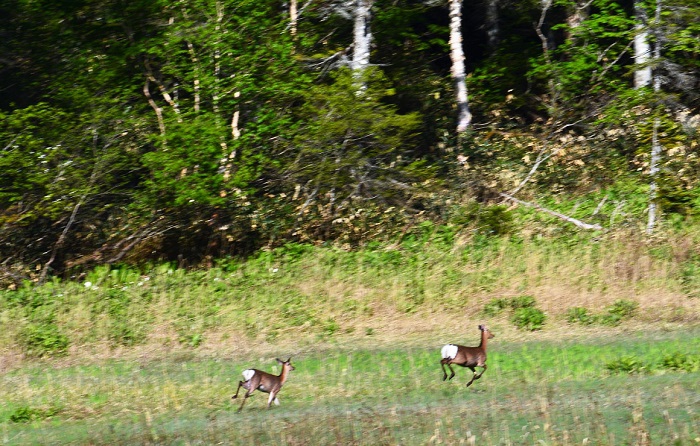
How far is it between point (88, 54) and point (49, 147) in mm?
2438

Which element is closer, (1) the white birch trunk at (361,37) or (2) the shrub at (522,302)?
(2) the shrub at (522,302)

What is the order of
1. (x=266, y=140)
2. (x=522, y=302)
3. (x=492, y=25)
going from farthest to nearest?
1. (x=492, y=25)
2. (x=266, y=140)
3. (x=522, y=302)

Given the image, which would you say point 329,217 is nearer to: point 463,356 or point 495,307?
point 495,307

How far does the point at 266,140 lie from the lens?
21391mm

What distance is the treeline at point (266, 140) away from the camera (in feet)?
66.4

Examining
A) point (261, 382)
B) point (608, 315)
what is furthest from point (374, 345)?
point (261, 382)

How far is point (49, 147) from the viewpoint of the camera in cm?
1998

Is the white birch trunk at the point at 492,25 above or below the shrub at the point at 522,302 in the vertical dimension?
above

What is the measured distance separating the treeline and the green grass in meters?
5.66

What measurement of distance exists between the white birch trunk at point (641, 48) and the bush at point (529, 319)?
9.08 meters

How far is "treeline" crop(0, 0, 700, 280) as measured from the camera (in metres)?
20.2

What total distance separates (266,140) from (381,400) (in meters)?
10.2

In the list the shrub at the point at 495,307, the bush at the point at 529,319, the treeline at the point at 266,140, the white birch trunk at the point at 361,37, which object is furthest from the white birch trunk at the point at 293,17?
the bush at the point at 529,319

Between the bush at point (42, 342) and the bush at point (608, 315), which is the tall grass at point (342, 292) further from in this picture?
the bush at point (608, 315)
